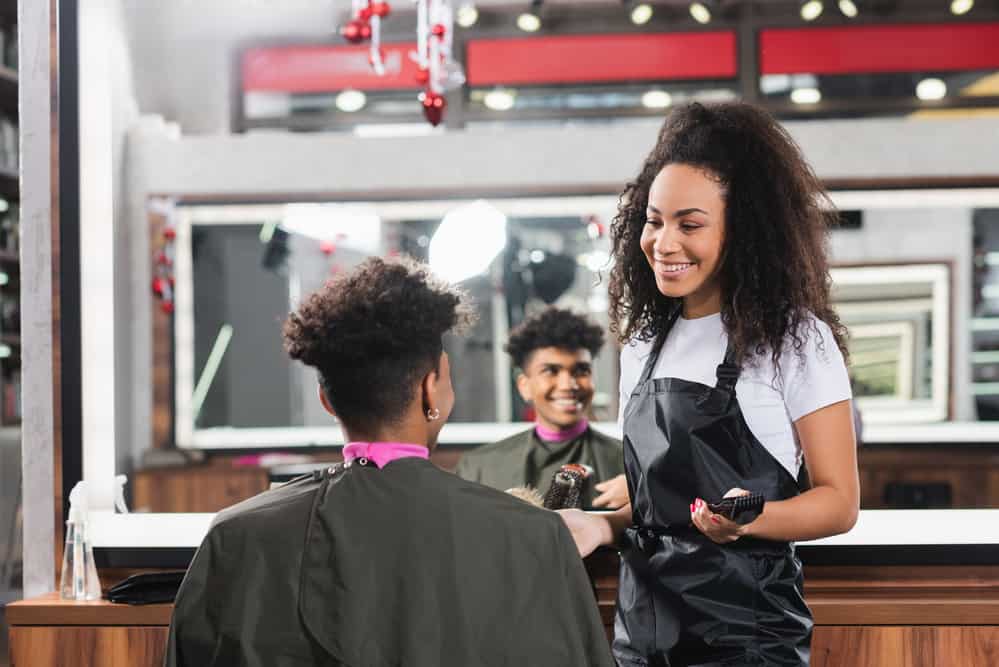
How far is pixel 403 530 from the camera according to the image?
1.26m

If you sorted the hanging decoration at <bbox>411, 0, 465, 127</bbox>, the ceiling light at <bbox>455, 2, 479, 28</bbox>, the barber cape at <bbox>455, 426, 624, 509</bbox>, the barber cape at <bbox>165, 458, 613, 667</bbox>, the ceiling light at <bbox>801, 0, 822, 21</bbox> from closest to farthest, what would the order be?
1. the barber cape at <bbox>165, 458, 613, 667</bbox>
2. the hanging decoration at <bbox>411, 0, 465, 127</bbox>
3. the barber cape at <bbox>455, 426, 624, 509</bbox>
4. the ceiling light at <bbox>801, 0, 822, 21</bbox>
5. the ceiling light at <bbox>455, 2, 479, 28</bbox>

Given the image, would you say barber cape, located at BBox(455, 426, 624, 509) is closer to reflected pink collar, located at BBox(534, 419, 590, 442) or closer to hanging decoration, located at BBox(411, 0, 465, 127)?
reflected pink collar, located at BBox(534, 419, 590, 442)

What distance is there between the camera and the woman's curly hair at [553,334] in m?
3.42

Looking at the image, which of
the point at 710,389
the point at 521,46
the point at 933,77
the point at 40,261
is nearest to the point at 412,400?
the point at 710,389

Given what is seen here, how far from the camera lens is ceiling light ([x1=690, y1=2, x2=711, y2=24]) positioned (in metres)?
5.07

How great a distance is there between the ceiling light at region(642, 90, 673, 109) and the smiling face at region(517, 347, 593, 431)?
203 cm

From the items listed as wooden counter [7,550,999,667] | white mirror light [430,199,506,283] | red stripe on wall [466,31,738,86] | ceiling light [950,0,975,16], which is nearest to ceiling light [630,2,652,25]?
red stripe on wall [466,31,738,86]

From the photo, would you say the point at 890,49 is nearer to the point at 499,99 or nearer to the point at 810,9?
the point at 810,9

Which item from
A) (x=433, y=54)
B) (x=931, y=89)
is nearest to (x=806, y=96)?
(x=931, y=89)

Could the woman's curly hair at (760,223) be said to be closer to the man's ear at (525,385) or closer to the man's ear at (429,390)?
the man's ear at (429,390)

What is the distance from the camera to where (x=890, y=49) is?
196 inches

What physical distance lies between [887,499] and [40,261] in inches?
147

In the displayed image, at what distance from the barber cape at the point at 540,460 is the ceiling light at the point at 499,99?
2.10 m

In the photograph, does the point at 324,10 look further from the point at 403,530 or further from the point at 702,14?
the point at 403,530
